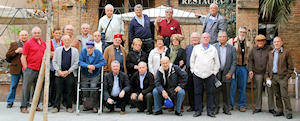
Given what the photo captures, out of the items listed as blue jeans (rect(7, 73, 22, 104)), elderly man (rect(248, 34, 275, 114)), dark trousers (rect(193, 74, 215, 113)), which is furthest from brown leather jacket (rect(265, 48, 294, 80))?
blue jeans (rect(7, 73, 22, 104))

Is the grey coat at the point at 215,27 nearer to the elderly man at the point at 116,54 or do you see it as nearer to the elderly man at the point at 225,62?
the elderly man at the point at 225,62

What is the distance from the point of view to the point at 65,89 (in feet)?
34.1

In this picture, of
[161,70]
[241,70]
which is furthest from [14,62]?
[241,70]

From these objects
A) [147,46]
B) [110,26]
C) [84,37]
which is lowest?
[147,46]

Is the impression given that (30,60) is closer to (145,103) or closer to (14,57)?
(14,57)

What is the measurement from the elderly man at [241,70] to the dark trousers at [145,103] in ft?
6.86

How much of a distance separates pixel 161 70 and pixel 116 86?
113 cm

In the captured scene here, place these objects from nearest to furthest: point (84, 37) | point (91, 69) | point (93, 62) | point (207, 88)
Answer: point (207, 88), point (91, 69), point (93, 62), point (84, 37)

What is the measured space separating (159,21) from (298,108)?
169 inches

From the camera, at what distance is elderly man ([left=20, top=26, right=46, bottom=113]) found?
398 inches

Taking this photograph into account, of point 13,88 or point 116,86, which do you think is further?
point 13,88

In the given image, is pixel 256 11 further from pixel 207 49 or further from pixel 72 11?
pixel 72 11

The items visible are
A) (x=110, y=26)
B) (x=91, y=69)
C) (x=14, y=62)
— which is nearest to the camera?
(x=91, y=69)

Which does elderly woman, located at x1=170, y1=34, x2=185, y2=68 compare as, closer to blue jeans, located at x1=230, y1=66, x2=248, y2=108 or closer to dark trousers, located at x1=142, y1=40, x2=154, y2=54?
dark trousers, located at x1=142, y1=40, x2=154, y2=54
